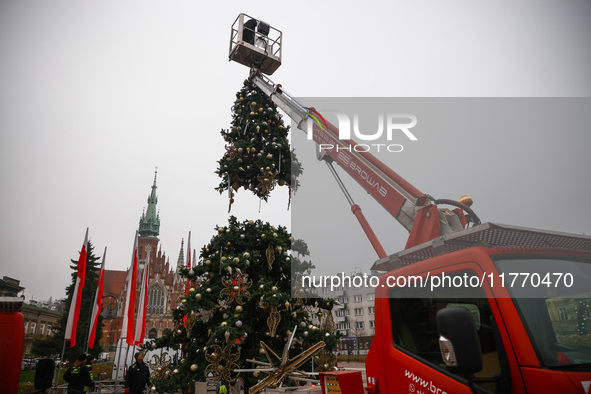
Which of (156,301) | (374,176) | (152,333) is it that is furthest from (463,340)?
(156,301)

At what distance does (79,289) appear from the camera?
562 inches

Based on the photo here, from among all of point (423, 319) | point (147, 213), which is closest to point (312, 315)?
point (423, 319)

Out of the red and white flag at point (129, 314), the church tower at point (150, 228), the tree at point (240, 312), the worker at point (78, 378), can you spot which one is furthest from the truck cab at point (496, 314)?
the church tower at point (150, 228)

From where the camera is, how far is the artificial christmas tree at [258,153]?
413 inches

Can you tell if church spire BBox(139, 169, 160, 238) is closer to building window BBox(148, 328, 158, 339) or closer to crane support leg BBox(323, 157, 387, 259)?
building window BBox(148, 328, 158, 339)

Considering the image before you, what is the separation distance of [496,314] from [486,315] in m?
0.09

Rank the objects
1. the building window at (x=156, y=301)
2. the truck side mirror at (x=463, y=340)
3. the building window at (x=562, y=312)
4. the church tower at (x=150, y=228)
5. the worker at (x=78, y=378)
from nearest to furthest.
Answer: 1. the truck side mirror at (x=463, y=340)
2. the building window at (x=562, y=312)
3. the worker at (x=78, y=378)
4. the building window at (x=156, y=301)
5. the church tower at (x=150, y=228)

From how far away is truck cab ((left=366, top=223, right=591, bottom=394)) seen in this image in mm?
2270

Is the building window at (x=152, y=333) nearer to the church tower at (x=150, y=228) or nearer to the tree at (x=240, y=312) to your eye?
the church tower at (x=150, y=228)

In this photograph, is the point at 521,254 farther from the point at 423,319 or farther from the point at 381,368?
the point at 381,368

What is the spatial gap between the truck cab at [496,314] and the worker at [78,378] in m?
7.22

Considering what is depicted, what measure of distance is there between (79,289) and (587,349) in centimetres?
1610

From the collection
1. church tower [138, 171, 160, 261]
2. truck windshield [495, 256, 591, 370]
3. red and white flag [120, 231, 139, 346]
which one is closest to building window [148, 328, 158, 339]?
church tower [138, 171, 160, 261]

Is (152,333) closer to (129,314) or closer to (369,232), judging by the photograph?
(129,314)
